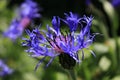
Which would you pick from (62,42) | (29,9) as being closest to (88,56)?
(29,9)

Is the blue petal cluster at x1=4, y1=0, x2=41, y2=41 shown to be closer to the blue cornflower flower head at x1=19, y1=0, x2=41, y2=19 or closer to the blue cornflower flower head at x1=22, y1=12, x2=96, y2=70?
the blue cornflower flower head at x1=19, y1=0, x2=41, y2=19

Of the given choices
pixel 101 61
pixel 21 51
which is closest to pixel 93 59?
pixel 101 61

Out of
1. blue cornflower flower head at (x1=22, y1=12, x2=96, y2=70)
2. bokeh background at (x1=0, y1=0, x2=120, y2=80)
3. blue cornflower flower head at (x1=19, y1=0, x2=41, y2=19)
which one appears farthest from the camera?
blue cornflower flower head at (x1=19, y1=0, x2=41, y2=19)

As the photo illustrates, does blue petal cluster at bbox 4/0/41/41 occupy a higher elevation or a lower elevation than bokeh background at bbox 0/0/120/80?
higher

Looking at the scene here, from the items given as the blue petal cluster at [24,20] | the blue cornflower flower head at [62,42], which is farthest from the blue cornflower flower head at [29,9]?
the blue cornflower flower head at [62,42]

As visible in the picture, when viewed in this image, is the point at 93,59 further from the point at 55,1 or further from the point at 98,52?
the point at 55,1

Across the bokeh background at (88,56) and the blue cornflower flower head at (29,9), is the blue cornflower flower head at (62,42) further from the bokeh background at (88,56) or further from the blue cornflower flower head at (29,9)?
the blue cornflower flower head at (29,9)

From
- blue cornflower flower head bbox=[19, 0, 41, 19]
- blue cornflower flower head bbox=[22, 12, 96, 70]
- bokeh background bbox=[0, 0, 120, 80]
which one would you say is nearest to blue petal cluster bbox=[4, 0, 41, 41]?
blue cornflower flower head bbox=[19, 0, 41, 19]

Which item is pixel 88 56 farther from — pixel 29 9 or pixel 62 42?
pixel 62 42

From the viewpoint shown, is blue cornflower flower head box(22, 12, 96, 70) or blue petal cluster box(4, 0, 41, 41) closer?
blue cornflower flower head box(22, 12, 96, 70)
